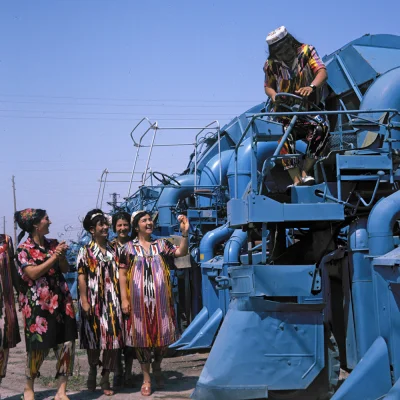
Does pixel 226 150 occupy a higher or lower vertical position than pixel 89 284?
higher

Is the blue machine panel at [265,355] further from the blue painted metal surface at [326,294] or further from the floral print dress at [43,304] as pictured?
the floral print dress at [43,304]

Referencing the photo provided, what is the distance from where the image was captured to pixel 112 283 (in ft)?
26.9

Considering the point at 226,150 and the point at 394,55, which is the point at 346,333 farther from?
the point at 226,150

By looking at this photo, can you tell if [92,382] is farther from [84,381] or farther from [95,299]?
[95,299]

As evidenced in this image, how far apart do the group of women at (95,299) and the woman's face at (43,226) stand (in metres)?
0.01

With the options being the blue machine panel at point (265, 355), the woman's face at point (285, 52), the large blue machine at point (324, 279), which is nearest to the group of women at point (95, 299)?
the large blue machine at point (324, 279)

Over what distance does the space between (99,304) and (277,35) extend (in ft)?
11.3

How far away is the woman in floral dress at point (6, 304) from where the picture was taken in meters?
7.64

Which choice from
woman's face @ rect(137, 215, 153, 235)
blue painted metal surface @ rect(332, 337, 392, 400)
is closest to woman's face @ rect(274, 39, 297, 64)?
woman's face @ rect(137, 215, 153, 235)

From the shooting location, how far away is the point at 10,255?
307 inches

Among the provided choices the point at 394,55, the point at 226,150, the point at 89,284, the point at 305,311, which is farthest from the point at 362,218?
the point at 226,150

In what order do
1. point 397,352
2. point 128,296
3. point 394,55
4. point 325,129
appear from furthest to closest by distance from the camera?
point 394,55
point 128,296
point 325,129
point 397,352

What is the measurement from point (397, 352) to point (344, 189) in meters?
1.63

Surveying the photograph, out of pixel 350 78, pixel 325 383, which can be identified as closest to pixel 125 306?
pixel 325 383
